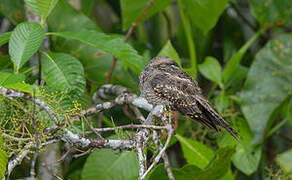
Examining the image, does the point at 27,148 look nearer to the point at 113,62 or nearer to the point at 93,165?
the point at 93,165

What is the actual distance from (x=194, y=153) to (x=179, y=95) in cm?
56

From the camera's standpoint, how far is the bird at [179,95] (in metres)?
1.67

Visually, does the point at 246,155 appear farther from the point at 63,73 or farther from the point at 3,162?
the point at 3,162

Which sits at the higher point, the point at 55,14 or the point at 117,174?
the point at 55,14

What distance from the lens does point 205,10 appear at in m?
2.55

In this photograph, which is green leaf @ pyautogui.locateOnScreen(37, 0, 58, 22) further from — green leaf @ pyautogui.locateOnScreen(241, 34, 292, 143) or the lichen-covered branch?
green leaf @ pyautogui.locateOnScreen(241, 34, 292, 143)

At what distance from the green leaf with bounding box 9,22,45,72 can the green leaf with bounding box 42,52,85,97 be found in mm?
144

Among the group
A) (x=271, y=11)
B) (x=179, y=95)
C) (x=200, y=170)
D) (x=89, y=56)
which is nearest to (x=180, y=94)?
(x=179, y=95)

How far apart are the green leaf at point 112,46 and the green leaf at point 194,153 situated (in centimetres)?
53

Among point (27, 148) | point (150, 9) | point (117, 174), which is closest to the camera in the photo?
point (27, 148)

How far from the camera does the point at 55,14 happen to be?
2365 millimetres

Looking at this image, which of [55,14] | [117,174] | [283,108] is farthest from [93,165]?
[283,108]

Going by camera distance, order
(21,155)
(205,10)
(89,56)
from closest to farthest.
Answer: (21,155), (89,56), (205,10)

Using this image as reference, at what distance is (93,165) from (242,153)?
962 mm
